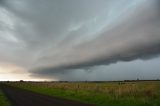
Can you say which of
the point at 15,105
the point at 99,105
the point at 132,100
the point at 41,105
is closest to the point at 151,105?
the point at 132,100

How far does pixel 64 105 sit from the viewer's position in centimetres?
2588

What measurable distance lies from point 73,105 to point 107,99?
6011mm

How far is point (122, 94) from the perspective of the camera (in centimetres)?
3244

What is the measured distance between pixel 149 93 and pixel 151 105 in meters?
6.72

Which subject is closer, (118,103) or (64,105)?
(64,105)

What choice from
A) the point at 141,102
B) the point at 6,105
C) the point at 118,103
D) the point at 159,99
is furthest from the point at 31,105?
the point at 159,99

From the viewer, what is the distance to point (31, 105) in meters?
26.4

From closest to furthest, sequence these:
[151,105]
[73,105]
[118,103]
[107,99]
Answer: [151,105], [73,105], [118,103], [107,99]

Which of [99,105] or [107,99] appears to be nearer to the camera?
[99,105]

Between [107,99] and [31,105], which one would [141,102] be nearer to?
[107,99]

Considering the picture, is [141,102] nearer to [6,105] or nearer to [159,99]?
[159,99]

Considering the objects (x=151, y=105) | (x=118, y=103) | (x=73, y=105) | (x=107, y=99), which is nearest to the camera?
(x=151, y=105)

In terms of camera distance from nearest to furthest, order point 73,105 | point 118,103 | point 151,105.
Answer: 1. point 151,105
2. point 73,105
3. point 118,103

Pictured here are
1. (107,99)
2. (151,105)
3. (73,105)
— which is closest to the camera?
(151,105)
